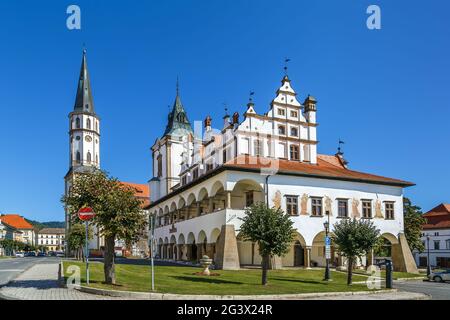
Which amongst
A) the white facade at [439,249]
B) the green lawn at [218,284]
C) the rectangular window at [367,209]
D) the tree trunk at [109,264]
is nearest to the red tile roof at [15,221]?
the white facade at [439,249]

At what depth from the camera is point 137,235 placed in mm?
21281

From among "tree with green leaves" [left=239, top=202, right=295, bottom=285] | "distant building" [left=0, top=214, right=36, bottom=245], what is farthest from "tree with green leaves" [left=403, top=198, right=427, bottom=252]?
"distant building" [left=0, top=214, right=36, bottom=245]

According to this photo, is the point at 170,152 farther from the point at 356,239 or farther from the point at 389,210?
the point at 356,239

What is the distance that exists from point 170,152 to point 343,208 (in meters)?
37.5

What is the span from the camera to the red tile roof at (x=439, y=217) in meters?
79.4

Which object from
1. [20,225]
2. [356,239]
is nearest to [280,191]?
[356,239]

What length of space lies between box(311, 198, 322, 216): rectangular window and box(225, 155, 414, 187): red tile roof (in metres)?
2.26

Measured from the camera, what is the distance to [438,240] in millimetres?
78750

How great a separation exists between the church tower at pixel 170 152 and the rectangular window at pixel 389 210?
32.8 metres

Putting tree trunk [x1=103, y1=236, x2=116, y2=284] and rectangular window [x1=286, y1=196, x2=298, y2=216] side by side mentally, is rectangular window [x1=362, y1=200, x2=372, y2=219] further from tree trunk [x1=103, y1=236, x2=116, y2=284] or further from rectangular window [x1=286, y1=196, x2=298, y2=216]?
tree trunk [x1=103, y1=236, x2=116, y2=284]

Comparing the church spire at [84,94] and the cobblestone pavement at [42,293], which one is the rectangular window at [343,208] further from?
the church spire at [84,94]

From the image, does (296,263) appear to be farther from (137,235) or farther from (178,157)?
(178,157)

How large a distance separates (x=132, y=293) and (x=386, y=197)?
35.5m
